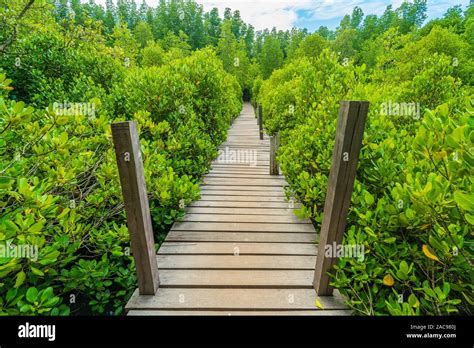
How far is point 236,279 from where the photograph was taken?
2.63 meters

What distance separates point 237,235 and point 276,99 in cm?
790

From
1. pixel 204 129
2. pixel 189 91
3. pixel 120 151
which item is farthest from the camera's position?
pixel 204 129

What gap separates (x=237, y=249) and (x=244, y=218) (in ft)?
2.99

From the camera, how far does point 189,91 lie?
534 cm

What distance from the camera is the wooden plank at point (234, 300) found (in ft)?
7.48

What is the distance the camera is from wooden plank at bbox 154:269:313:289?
255cm

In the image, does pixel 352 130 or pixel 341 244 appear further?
pixel 341 244

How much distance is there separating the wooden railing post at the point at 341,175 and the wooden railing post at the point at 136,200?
163 cm

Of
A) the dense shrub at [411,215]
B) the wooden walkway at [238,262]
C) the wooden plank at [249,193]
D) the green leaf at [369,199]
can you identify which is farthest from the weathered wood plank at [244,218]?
the green leaf at [369,199]

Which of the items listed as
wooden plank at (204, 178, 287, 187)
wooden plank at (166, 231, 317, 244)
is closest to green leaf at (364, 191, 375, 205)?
wooden plank at (166, 231, 317, 244)

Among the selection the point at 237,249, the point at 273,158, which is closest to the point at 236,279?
the point at 237,249

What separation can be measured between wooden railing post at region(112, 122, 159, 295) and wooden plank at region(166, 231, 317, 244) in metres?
1.00
